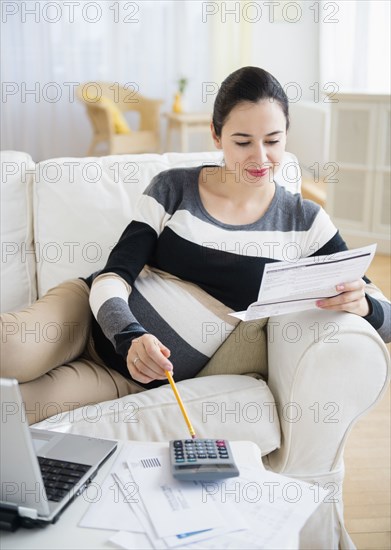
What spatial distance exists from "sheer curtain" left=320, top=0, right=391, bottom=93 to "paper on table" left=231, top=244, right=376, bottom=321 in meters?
3.54

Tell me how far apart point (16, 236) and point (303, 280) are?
2.85 feet

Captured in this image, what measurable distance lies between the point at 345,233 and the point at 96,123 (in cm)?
215

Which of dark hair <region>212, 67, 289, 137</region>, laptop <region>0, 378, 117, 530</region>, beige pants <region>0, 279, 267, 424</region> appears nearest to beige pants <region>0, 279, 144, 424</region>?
beige pants <region>0, 279, 267, 424</region>

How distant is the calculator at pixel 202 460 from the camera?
42.0 inches

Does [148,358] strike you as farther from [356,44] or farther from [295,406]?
[356,44]

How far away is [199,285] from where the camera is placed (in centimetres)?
167

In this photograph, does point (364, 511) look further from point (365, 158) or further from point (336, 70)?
point (336, 70)

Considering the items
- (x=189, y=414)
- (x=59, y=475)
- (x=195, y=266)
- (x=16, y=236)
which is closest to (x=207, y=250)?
(x=195, y=266)

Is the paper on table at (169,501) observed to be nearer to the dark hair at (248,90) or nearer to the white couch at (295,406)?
the white couch at (295,406)

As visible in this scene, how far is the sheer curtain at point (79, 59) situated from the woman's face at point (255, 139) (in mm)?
4511

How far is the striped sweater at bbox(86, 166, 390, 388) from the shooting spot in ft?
5.31

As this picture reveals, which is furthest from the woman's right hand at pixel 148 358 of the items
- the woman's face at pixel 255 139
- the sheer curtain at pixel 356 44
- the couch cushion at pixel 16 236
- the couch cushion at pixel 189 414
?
the sheer curtain at pixel 356 44

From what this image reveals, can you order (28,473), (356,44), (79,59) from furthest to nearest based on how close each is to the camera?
Answer: 1. (79,59)
2. (356,44)
3. (28,473)

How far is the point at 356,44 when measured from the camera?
5180 millimetres
